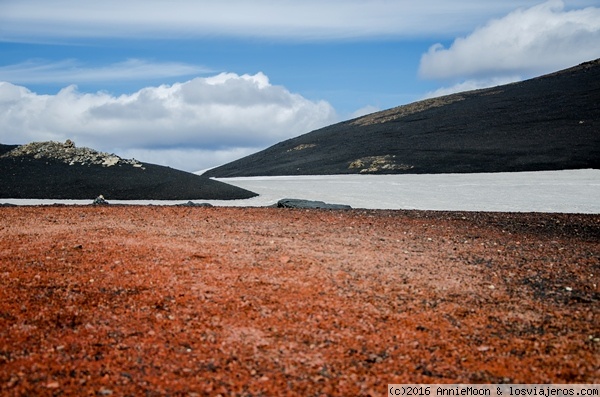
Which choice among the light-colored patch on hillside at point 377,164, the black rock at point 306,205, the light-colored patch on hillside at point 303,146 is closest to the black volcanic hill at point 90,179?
the black rock at point 306,205

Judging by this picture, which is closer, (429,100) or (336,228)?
(336,228)

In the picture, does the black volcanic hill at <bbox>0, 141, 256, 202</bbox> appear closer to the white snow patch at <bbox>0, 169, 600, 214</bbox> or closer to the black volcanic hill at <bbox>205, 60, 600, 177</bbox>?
the white snow patch at <bbox>0, 169, 600, 214</bbox>

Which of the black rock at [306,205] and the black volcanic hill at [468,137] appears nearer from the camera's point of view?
the black rock at [306,205]

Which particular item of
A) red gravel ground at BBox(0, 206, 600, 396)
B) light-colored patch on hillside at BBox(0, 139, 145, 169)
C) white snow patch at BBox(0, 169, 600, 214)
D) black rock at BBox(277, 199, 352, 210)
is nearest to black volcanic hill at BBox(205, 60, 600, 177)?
white snow patch at BBox(0, 169, 600, 214)

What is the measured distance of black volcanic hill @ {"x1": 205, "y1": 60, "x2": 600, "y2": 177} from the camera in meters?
Result: 28.7

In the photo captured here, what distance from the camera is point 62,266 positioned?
21.4 ft

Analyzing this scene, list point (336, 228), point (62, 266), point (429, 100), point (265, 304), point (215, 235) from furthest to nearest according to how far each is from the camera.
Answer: point (429, 100) < point (336, 228) < point (215, 235) < point (62, 266) < point (265, 304)

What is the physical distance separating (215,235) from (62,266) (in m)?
2.80

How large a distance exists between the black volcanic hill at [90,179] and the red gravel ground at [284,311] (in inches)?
374

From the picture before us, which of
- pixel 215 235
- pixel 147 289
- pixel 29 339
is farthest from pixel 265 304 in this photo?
pixel 215 235

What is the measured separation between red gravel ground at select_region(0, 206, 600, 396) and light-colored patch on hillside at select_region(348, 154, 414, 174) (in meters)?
21.6

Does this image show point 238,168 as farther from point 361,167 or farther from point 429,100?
point 429,100

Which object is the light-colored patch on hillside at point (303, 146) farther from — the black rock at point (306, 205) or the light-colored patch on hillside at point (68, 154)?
the black rock at point (306, 205)

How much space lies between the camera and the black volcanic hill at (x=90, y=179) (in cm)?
1856
